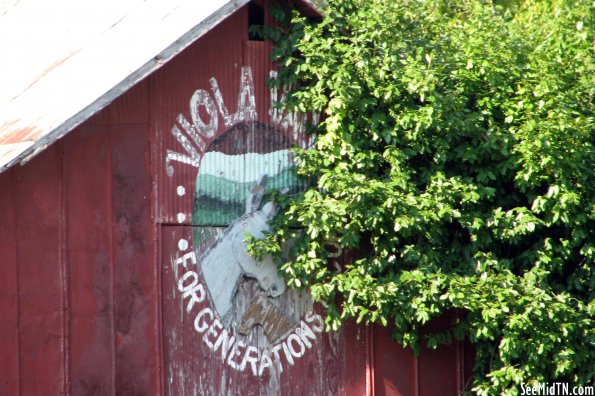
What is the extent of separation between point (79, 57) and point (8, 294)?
2020mm

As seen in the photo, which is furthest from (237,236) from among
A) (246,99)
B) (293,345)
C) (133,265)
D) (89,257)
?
(89,257)

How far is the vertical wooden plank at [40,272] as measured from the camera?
698 centimetres

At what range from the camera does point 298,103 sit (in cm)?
817

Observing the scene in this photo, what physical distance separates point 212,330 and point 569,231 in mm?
3351

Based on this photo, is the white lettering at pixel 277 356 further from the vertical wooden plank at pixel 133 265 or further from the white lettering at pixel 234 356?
the vertical wooden plank at pixel 133 265

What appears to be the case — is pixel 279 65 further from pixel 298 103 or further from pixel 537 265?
pixel 537 265

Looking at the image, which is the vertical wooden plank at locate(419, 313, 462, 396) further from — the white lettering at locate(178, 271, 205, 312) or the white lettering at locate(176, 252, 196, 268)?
the white lettering at locate(176, 252, 196, 268)

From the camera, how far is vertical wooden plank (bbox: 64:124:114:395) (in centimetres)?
719

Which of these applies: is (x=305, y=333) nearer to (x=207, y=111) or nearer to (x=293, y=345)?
(x=293, y=345)

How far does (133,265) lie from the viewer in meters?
7.45

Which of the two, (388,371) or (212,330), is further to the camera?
(388,371)

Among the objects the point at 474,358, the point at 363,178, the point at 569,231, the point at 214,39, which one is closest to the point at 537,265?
the point at 569,231

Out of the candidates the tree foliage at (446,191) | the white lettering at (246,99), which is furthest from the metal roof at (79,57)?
the tree foliage at (446,191)

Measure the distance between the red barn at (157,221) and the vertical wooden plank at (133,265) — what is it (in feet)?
0.04
